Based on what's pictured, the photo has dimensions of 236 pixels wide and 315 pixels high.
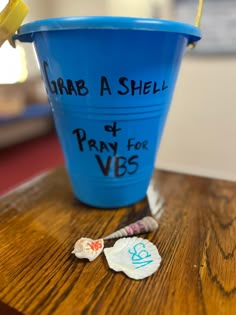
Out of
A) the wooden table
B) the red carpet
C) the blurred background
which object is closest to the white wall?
the blurred background

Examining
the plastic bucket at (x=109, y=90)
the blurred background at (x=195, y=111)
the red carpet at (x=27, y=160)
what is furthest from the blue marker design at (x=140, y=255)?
the red carpet at (x=27, y=160)

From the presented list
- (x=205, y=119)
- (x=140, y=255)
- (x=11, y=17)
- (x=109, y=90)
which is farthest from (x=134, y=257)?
(x=205, y=119)

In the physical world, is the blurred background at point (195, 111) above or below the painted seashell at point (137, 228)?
below

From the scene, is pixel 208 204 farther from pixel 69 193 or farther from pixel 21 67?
pixel 21 67

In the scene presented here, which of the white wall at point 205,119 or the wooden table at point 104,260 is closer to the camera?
the wooden table at point 104,260

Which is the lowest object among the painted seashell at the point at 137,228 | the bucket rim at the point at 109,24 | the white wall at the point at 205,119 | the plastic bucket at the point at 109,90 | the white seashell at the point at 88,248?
the white wall at the point at 205,119

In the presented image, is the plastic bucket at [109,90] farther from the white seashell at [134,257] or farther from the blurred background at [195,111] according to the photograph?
the blurred background at [195,111]

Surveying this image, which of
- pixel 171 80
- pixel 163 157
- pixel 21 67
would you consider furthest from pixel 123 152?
pixel 21 67
